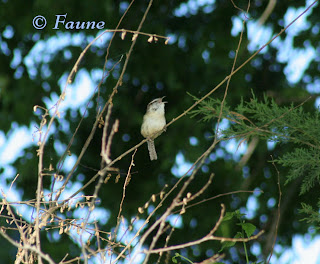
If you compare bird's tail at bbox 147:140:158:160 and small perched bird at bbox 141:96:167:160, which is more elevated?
small perched bird at bbox 141:96:167:160

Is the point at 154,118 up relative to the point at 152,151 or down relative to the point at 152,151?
up

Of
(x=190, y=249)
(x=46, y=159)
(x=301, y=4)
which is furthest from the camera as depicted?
(x=301, y=4)

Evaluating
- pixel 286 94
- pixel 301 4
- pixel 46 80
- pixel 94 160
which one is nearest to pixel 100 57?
pixel 46 80

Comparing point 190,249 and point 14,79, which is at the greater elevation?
point 14,79

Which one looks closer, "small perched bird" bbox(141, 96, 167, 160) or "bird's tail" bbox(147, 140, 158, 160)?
"small perched bird" bbox(141, 96, 167, 160)

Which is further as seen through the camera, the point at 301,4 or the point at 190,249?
the point at 301,4

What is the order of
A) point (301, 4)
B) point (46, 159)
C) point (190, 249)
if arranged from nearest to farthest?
point (46, 159), point (190, 249), point (301, 4)

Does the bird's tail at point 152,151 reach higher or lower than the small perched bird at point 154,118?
lower

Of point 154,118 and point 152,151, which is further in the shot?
point 152,151

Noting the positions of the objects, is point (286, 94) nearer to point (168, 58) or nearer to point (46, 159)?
point (168, 58)

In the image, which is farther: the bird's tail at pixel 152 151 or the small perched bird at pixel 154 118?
the bird's tail at pixel 152 151

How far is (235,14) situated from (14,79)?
2.60 meters

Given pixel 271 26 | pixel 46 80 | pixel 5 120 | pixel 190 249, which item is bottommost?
pixel 190 249

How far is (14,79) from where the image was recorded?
6.07 meters
